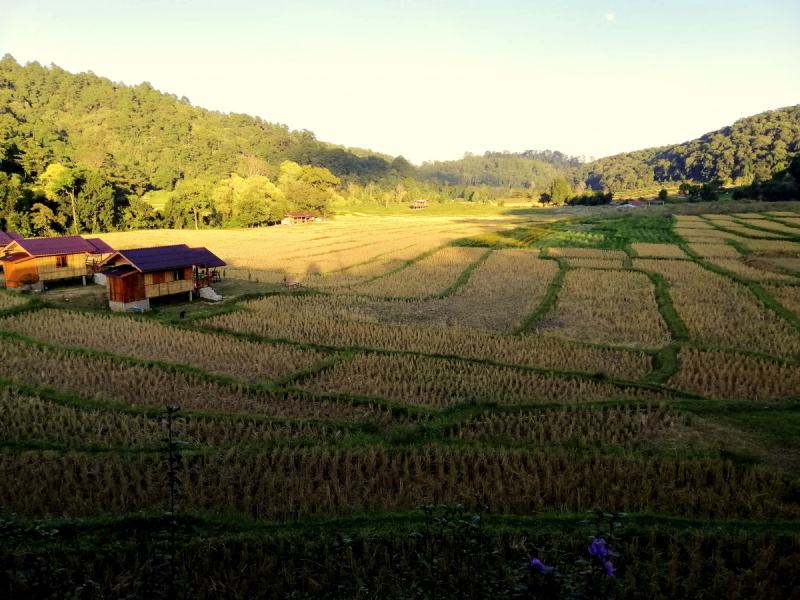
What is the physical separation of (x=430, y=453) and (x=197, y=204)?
208 feet

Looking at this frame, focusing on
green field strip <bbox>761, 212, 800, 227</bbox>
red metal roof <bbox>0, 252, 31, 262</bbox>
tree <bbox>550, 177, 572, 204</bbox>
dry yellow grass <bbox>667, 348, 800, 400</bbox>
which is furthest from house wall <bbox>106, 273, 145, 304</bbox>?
tree <bbox>550, 177, 572, 204</bbox>

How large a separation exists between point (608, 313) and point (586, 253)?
16.9 m

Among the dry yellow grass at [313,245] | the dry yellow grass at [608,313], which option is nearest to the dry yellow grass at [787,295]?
the dry yellow grass at [608,313]

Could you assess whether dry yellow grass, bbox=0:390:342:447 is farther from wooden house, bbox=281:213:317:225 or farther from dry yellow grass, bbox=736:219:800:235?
wooden house, bbox=281:213:317:225

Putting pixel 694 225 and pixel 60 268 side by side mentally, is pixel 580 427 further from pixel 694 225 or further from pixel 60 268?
pixel 694 225

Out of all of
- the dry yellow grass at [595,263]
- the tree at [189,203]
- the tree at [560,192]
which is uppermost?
the tree at [560,192]

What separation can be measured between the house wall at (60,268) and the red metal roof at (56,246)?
1.25 ft

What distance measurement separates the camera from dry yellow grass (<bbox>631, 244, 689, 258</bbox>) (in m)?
31.9

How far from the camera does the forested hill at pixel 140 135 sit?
294ft

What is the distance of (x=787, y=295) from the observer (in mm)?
20375

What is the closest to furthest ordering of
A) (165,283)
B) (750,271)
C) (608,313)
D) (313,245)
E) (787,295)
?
(608,313), (787,295), (165,283), (750,271), (313,245)

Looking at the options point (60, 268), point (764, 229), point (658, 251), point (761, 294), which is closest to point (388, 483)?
point (761, 294)

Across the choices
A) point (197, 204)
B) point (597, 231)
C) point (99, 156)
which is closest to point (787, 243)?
point (597, 231)

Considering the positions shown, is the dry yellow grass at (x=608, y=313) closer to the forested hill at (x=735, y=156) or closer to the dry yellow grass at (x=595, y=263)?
the dry yellow grass at (x=595, y=263)
